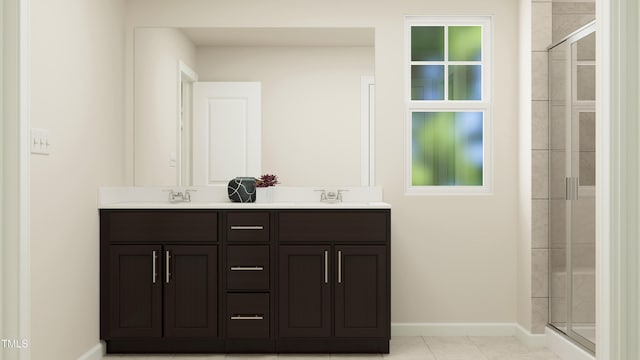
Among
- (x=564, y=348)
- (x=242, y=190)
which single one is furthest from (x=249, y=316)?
(x=564, y=348)

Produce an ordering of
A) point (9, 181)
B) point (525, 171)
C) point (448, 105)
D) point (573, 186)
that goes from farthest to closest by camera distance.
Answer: point (448, 105), point (525, 171), point (573, 186), point (9, 181)

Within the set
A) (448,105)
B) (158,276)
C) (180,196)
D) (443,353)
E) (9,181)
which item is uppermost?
(448,105)

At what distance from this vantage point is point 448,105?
4047 millimetres

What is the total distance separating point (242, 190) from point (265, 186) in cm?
16

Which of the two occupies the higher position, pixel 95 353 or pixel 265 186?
pixel 265 186

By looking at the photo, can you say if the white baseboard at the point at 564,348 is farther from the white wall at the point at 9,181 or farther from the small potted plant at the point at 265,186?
the white wall at the point at 9,181

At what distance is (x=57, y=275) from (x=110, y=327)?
703 millimetres

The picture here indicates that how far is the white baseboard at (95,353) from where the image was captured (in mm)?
3310

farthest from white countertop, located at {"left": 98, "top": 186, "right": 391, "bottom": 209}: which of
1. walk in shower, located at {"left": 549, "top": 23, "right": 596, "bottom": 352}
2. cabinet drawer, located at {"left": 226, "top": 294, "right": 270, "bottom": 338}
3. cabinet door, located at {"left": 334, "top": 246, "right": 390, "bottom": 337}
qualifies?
walk in shower, located at {"left": 549, "top": 23, "right": 596, "bottom": 352}

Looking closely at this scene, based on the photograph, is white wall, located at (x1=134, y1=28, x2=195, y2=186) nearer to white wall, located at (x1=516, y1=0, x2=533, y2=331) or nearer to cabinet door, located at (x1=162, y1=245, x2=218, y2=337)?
cabinet door, located at (x1=162, y1=245, x2=218, y2=337)

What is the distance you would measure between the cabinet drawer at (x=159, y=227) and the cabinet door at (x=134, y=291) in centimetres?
7

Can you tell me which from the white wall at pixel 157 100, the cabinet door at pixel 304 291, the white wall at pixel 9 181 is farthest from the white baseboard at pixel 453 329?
the white wall at pixel 9 181

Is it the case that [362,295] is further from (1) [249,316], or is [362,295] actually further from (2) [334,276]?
(1) [249,316]

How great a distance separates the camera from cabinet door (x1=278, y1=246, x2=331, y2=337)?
353cm
